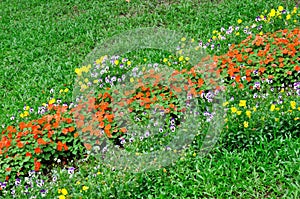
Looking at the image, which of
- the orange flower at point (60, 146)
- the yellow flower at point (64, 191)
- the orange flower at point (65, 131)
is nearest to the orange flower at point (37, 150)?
the orange flower at point (60, 146)

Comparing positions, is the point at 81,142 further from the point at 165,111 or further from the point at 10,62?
the point at 10,62

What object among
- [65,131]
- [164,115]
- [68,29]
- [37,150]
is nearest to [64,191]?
[37,150]

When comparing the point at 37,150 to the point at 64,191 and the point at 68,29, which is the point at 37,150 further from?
the point at 68,29

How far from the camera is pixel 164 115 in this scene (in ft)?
14.6

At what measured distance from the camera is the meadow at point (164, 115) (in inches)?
143

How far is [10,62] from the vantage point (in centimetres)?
737

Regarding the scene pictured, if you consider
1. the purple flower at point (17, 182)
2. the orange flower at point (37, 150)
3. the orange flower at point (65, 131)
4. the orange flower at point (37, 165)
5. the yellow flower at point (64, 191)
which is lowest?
the yellow flower at point (64, 191)

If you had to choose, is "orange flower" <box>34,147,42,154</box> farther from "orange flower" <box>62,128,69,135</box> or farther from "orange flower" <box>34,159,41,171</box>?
"orange flower" <box>62,128,69,135</box>

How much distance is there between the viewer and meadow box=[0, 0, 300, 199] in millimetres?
3629

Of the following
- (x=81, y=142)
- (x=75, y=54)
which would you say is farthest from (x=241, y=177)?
(x=75, y=54)

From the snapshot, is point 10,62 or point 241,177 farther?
point 10,62

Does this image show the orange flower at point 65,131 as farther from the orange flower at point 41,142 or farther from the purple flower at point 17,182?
the purple flower at point 17,182

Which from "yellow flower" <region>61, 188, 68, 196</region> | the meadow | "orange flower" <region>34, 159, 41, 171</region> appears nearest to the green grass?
the meadow

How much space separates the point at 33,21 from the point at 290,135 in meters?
6.53
